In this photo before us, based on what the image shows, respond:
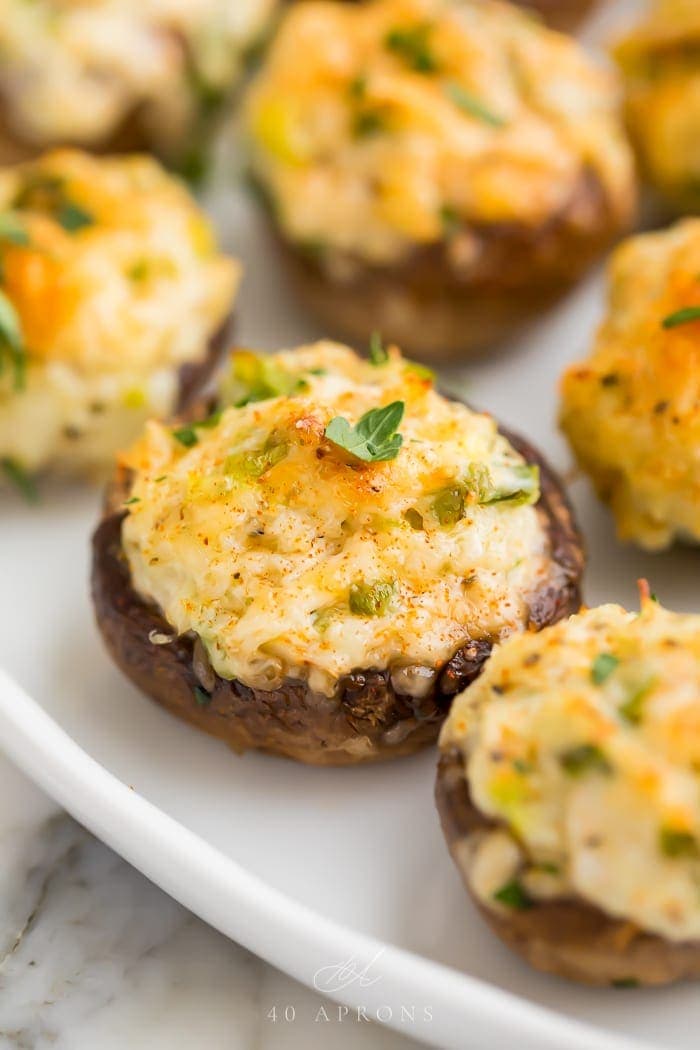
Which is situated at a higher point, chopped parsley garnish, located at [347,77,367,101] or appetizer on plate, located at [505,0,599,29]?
chopped parsley garnish, located at [347,77,367,101]

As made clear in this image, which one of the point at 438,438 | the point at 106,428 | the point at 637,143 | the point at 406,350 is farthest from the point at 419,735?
the point at 637,143

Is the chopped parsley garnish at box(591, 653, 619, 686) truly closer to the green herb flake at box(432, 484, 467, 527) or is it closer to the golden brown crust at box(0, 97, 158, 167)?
the green herb flake at box(432, 484, 467, 527)

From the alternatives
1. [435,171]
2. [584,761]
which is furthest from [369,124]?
[584,761]

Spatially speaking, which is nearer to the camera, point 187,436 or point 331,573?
point 331,573

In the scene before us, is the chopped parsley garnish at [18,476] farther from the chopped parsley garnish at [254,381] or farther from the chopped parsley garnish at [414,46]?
the chopped parsley garnish at [414,46]

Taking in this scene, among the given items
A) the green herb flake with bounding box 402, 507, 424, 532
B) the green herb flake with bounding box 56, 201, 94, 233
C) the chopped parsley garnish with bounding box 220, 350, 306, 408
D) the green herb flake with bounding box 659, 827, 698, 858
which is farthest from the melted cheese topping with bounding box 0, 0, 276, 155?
the green herb flake with bounding box 659, 827, 698, 858

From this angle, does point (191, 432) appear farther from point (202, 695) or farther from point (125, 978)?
point (125, 978)

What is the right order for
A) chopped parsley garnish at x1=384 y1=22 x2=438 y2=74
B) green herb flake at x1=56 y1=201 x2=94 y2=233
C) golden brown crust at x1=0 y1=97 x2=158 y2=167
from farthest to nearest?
golden brown crust at x1=0 y1=97 x2=158 y2=167 → chopped parsley garnish at x1=384 y1=22 x2=438 y2=74 → green herb flake at x1=56 y1=201 x2=94 y2=233
